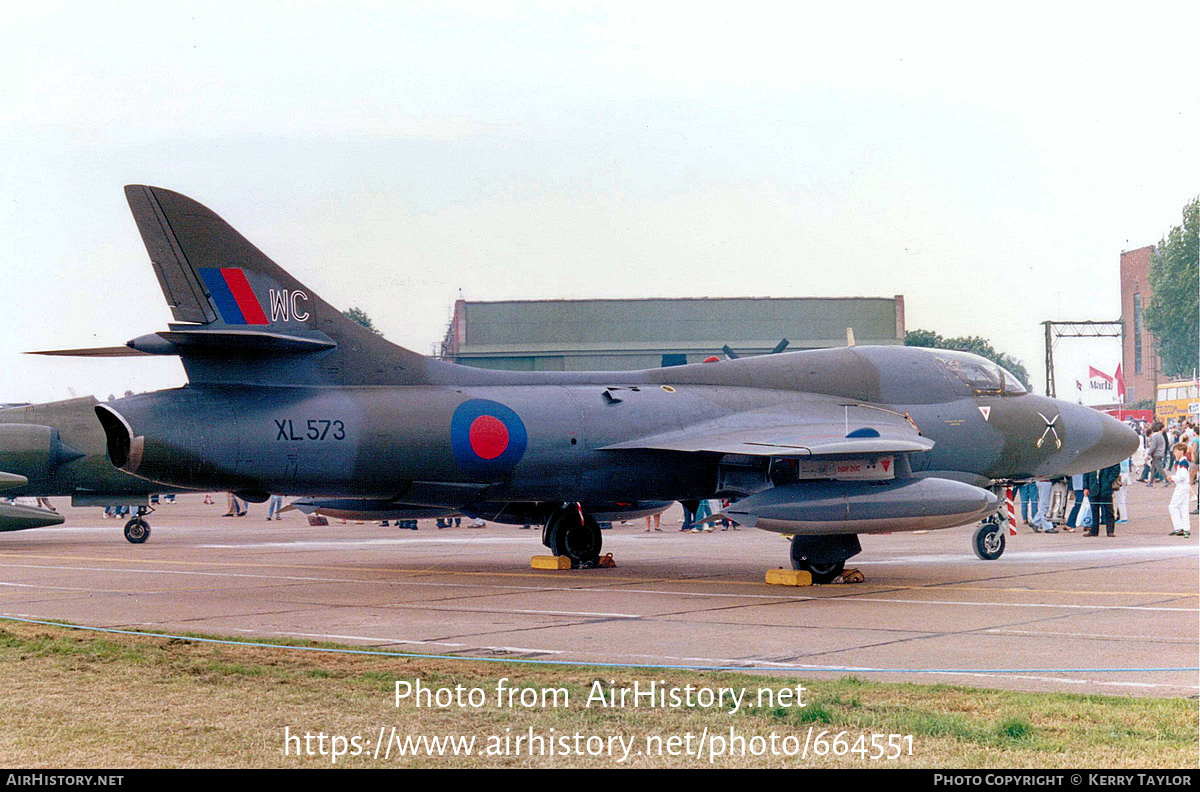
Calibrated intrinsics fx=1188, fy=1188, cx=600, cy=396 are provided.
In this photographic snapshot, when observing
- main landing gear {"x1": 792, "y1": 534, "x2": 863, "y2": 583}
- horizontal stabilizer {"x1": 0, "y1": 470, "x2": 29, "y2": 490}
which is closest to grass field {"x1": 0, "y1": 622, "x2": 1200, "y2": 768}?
main landing gear {"x1": 792, "y1": 534, "x2": 863, "y2": 583}

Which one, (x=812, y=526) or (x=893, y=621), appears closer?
(x=893, y=621)

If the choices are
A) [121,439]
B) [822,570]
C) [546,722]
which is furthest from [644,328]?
[546,722]

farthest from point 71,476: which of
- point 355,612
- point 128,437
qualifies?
point 355,612

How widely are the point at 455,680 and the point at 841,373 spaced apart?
10.4 meters

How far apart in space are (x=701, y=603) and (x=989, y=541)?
694cm

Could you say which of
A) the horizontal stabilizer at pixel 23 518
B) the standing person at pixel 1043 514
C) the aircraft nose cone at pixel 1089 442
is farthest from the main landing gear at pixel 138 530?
the standing person at pixel 1043 514

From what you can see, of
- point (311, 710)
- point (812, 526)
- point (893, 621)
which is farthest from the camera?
point (812, 526)

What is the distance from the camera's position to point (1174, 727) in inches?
265

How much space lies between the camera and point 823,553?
15.5 m

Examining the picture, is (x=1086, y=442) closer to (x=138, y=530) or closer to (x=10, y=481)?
(x=138, y=530)

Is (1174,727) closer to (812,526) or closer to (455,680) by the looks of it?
(455,680)

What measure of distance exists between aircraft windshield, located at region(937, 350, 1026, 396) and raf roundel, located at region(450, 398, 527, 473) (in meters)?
6.74

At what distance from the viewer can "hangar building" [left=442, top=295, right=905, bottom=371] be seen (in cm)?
5634

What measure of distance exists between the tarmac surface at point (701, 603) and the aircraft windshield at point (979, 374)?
2639mm
